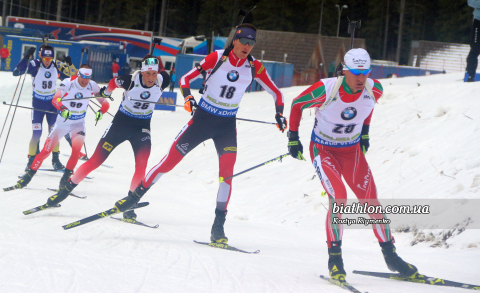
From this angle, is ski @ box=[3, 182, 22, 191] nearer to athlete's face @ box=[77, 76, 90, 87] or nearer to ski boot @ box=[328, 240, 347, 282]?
athlete's face @ box=[77, 76, 90, 87]

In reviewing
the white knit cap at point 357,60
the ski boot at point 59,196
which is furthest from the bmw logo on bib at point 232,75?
the ski boot at point 59,196

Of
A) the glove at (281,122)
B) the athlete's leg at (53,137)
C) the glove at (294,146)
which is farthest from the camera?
the athlete's leg at (53,137)

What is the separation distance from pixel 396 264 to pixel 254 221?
346cm

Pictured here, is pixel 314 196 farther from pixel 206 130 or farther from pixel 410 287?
pixel 410 287

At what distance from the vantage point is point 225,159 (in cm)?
506

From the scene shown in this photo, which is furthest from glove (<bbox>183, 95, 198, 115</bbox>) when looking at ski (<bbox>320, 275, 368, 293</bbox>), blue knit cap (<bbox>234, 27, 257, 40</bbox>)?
ski (<bbox>320, 275, 368, 293</bbox>)

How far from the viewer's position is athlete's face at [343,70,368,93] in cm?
396

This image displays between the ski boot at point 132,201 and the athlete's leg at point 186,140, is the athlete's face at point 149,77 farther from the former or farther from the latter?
the ski boot at point 132,201

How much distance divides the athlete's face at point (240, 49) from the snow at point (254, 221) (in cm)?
199

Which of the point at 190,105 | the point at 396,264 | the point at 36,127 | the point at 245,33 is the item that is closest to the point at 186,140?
the point at 190,105

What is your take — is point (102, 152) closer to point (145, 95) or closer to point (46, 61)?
point (145, 95)

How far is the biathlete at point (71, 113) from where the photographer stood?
7.30m

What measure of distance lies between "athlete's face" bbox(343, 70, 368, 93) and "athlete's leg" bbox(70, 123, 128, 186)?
3145 mm

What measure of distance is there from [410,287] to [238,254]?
160 cm
